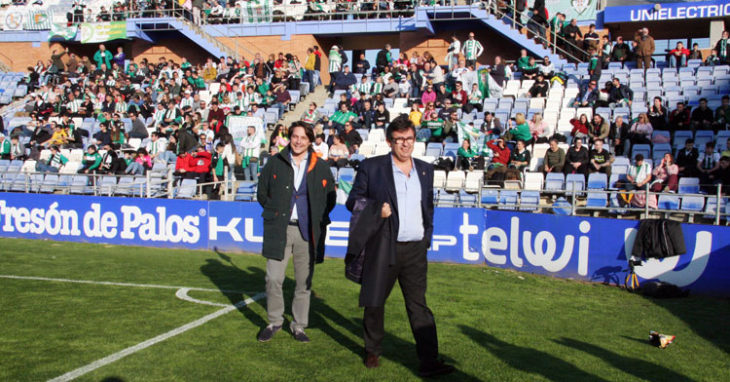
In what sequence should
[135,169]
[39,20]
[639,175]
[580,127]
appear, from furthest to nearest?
[39,20] < [135,169] < [580,127] < [639,175]

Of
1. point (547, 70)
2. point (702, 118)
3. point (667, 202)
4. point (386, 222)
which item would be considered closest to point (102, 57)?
point (547, 70)

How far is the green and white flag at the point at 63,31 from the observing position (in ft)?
102

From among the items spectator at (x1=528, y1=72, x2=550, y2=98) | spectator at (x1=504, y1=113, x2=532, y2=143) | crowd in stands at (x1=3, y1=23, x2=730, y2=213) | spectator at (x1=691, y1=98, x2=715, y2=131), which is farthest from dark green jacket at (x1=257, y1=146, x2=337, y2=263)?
spectator at (x1=528, y1=72, x2=550, y2=98)

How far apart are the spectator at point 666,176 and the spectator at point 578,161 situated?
1427mm

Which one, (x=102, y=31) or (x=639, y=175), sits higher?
(x=102, y=31)

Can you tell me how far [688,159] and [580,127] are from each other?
269 cm

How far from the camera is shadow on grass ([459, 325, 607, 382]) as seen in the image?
555 cm

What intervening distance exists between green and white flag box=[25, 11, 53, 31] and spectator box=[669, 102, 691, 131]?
1096 inches

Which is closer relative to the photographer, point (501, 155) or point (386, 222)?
point (386, 222)

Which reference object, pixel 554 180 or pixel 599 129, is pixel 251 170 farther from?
pixel 599 129

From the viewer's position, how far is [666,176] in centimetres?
1383

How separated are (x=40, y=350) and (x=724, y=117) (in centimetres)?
1546

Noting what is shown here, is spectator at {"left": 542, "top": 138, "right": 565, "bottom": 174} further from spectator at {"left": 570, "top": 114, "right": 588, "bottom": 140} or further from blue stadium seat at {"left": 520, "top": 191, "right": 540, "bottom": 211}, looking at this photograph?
blue stadium seat at {"left": 520, "top": 191, "right": 540, "bottom": 211}

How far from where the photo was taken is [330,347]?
622 centimetres
